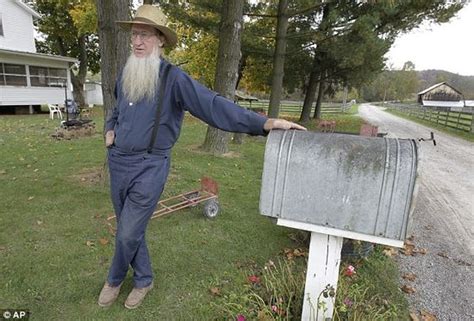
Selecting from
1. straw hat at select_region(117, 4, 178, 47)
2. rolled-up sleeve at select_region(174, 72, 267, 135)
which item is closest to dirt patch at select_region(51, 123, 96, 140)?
straw hat at select_region(117, 4, 178, 47)

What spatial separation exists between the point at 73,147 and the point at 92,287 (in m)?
6.76

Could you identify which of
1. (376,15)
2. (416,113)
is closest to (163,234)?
(376,15)

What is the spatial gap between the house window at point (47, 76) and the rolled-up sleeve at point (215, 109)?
20.2m

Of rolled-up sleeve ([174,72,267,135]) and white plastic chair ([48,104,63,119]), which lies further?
white plastic chair ([48,104,63,119])

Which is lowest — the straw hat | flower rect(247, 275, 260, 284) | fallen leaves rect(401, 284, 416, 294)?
fallen leaves rect(401, 284, 416, 294)

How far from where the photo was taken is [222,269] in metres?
3.37

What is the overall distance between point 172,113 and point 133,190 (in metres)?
0.61

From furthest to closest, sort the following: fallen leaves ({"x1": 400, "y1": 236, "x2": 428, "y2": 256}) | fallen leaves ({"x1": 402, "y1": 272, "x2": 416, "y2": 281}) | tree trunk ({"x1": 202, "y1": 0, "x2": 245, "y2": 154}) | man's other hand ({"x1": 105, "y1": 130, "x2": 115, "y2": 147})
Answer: tree trunk ({"x1": 202, "y1": 0, "x2": 245, "y2": 154}), fallen leaves ({"x1": 400, "y1": 236, "x2": 428, "y2": 256}), fallen leaves ({"x1": 402, "y1": 272, "x2": 416, "y2": 281}), man's other hand ({"x1": 105, "y1": 130, "x2": 115, "y2": 147})

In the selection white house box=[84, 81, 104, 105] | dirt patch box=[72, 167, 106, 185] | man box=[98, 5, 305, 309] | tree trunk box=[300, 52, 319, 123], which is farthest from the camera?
white house box=[84, 81, 104, 105]

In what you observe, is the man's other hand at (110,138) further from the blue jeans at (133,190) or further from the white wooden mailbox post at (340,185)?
the white wooden mailbox post at (340,185)

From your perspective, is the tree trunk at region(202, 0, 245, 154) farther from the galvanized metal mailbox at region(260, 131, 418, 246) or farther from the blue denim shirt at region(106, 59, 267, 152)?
the galvanized metal mailbox at region(260, 131, 418, 246)

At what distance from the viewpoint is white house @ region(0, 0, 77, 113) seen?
1797cm

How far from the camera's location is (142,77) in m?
2.37

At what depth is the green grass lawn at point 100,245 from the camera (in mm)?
2793
